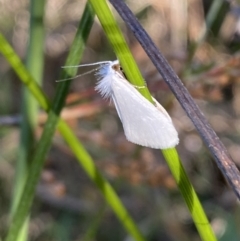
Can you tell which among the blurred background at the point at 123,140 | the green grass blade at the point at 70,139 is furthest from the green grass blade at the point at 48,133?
the blurred background at the point at 123,140

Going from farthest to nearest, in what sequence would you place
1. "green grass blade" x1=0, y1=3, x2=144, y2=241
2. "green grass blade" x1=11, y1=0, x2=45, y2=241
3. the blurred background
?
the blurred background → "green grass blade" x1=11, y1=0, x2=45, y2=241 → "green grass blade" x1=0, y1=3, x2=144, y2=241

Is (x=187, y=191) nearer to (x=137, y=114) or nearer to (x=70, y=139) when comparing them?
(x=137, y=114)

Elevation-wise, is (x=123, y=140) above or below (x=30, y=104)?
below

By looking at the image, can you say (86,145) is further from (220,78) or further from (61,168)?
(220,78)

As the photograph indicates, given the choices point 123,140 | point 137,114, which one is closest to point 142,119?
point 137,114

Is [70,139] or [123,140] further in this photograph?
[123,140]

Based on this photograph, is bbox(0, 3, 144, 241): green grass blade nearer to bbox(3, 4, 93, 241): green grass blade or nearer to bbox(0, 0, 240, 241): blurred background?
bbox(3, 4, 93, 241): green grass blade

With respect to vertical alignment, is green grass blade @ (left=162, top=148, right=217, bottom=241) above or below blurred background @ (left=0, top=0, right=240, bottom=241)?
above

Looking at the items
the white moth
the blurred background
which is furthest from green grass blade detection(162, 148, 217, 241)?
the blurred background

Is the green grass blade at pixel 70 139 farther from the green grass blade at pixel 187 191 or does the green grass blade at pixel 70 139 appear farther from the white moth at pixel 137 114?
the green grass blade at pixel 187 191
